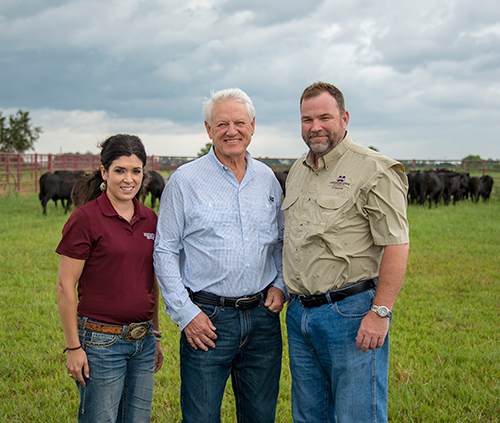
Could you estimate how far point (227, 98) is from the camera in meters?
2.71

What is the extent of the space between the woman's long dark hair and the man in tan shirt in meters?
1.04

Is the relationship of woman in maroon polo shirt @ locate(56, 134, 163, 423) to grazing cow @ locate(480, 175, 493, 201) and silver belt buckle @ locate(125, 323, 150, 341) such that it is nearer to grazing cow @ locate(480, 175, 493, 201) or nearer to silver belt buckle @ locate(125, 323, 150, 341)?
silver belt buckle @ locate(125, 323, 150, 341)

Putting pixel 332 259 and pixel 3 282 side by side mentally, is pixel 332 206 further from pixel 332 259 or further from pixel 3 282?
pixel 3 282

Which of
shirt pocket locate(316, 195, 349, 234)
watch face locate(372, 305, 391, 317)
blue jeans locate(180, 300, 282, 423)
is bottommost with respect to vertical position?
blue jeans locate(180, 300, 282, 423)

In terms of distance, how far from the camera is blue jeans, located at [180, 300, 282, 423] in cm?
267

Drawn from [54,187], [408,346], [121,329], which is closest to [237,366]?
[121,329]

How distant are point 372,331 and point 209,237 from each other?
1084 mm

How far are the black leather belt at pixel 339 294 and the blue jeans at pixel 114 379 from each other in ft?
3.26

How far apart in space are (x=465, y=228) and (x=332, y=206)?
12.4 m

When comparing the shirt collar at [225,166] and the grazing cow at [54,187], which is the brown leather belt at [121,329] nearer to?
the shirt collar at [225,166]

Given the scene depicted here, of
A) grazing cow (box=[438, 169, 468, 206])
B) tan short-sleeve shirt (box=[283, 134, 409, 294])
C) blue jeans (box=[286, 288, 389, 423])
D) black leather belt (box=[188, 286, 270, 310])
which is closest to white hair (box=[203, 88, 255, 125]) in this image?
tan short-sleeve shirt (box=[283, 134, 409, 294])

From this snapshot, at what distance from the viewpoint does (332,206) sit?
2.59m

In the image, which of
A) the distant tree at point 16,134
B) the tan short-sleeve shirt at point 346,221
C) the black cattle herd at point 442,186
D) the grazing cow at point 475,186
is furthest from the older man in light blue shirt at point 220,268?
the distant tree at point 16,134

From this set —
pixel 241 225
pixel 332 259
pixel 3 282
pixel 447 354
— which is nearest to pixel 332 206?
pixel 332 259
